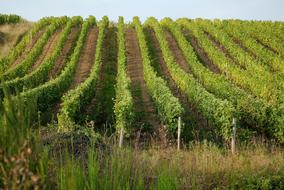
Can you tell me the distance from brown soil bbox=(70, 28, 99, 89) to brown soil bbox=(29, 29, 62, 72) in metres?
3.02

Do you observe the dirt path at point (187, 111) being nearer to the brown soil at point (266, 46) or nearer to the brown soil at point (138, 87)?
the brown soil at point (138, 87)

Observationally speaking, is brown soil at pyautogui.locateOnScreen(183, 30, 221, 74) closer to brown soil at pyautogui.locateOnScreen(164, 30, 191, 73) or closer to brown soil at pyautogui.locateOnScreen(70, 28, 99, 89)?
brown soil at pyautogui.locateOnScreen(164, 30, 191, 73)

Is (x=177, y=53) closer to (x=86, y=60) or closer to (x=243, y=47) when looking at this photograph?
(x=243, y=47)

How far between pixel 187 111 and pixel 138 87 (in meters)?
7.40

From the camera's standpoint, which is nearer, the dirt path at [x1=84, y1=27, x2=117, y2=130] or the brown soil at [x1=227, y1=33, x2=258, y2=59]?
the dirt path at [x1=84, y1=27, x2=117, y2=130]

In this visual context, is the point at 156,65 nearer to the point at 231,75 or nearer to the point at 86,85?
the point at 231,75

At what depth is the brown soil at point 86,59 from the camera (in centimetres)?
3484

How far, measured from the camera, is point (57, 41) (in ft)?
156

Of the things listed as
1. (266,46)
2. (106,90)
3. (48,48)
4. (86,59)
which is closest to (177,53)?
(86,59)

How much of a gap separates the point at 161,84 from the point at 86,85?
3922 mm

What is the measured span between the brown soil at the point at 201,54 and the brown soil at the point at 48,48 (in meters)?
12.8

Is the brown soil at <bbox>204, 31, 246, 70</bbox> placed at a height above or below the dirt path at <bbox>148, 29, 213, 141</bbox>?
above

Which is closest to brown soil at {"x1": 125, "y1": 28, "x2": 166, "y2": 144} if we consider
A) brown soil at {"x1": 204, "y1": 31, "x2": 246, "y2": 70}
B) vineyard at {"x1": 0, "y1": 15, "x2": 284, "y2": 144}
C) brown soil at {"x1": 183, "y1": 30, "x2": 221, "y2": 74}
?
vineyard at {"x1": 0, "y1": 15, "x2": 284, "y2": 144}

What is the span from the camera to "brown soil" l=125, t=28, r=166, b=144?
22952mm
